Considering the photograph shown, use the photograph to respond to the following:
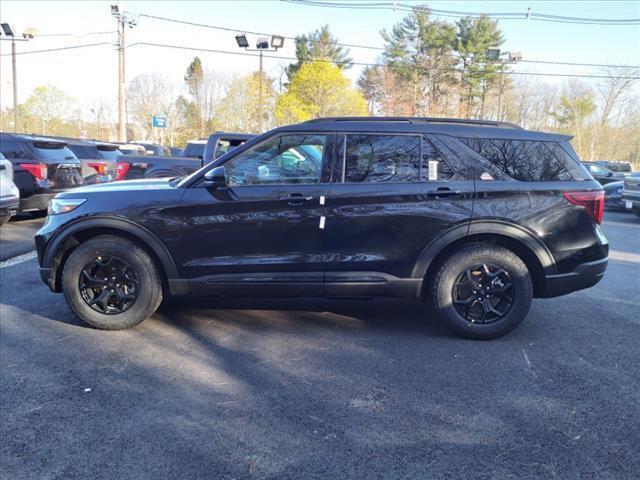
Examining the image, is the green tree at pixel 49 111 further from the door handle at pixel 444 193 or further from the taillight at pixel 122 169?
the door handle at pixel 444 193

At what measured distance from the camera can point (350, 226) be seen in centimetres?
427

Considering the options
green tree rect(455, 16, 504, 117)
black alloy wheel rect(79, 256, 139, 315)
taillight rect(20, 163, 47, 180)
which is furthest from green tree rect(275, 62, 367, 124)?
black alloy wheel rect(79, 256, 139, 315)

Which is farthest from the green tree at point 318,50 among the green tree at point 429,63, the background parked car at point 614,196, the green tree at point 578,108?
the background parked car at point 614,196

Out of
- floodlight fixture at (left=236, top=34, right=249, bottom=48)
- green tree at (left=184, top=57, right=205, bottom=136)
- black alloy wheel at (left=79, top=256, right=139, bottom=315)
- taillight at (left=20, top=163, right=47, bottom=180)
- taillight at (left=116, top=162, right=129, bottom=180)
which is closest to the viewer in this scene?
black alloy wheel at (left=79, top=256, right=139, bottom=315)

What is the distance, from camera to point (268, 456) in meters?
2.68

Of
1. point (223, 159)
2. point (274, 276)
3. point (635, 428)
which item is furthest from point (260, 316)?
point (635, 428)

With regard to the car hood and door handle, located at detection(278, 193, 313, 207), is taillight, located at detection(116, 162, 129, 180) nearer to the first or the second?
the car hood

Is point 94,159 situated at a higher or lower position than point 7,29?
lower

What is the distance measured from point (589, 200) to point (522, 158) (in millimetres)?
647

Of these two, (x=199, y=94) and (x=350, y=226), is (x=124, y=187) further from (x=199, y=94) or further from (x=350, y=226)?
(x=199, y=94)

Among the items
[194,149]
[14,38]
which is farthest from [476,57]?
[194,149]

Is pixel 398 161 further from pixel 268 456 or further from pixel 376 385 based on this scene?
pixel 268 456

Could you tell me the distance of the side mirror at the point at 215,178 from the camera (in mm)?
4227

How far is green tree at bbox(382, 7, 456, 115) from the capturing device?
164 ft
